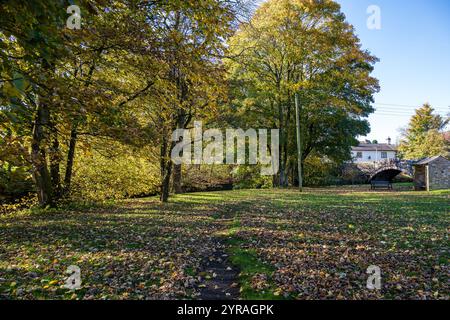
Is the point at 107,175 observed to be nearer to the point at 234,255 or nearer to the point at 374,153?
the point at 234,255

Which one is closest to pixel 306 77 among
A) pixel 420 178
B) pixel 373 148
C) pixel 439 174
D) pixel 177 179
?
pixel 420 178

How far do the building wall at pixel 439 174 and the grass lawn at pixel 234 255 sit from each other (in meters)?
16.3

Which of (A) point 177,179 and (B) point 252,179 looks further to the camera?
(B) point 252,179

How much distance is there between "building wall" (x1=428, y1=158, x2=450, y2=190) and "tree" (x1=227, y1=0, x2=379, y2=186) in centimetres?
734

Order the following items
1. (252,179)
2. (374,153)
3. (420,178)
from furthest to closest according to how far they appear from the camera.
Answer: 1. (374,153)
2. (252,179)
3. (420,178)

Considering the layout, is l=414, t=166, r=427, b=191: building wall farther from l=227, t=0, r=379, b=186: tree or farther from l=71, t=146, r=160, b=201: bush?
l=71, t=146, r=160, b=201: bush

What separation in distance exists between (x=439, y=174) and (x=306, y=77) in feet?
44.8

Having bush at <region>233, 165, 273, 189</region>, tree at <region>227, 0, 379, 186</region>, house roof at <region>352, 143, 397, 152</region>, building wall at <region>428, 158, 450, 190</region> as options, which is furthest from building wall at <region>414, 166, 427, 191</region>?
house roof at <region>352, 143, 397, 152</region>

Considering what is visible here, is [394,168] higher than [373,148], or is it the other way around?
[373,148]

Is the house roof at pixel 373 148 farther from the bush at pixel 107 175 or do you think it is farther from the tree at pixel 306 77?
the bush at pixel 107 175

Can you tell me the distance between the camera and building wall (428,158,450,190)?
23656mm

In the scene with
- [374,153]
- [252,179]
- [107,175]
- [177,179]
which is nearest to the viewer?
[107,175]

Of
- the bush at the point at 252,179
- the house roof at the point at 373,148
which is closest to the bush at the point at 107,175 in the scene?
the bush at the point at 252,179

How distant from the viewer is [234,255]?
603cm
